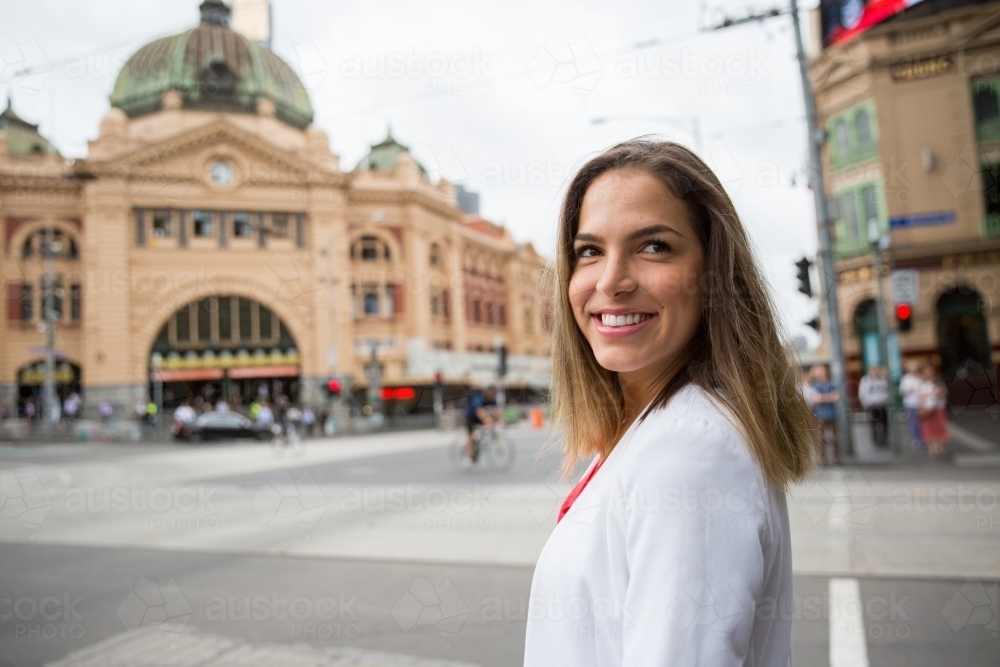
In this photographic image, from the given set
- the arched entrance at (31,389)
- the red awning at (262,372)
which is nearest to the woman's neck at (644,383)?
the arched entrance at (31,389)

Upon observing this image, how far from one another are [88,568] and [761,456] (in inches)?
254

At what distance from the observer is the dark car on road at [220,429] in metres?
A: 24.6

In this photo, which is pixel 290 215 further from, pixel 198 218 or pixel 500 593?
pixel 500 593

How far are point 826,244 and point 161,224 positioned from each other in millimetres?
23339

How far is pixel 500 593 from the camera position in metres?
4.78

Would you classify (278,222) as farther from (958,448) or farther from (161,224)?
(958,448)

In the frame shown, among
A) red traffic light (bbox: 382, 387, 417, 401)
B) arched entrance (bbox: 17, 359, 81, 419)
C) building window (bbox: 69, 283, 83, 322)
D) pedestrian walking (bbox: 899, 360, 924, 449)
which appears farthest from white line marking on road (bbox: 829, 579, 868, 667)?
building window (bbox: 69, 283, 83, 322)

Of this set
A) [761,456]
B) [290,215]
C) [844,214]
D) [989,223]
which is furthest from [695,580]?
[844,214]

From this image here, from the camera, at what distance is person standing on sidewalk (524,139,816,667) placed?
892mm

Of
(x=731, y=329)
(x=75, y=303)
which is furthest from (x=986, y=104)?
(x=75, y=303)

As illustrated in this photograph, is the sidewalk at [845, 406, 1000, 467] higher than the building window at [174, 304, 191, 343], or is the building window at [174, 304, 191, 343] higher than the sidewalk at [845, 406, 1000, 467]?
the building window at [174, 304, 191, 343]

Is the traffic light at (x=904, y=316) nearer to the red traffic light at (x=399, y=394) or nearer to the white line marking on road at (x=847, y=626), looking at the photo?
the white line marking on road at (x=847, y=626)

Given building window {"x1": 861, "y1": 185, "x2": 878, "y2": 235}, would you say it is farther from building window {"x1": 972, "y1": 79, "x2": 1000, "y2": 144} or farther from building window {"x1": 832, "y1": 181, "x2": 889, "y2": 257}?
building window {"x1": 972, "y1": 79, "x2": 1000, "y2": 144}

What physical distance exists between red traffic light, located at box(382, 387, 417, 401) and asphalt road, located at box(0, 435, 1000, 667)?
25094 mm
